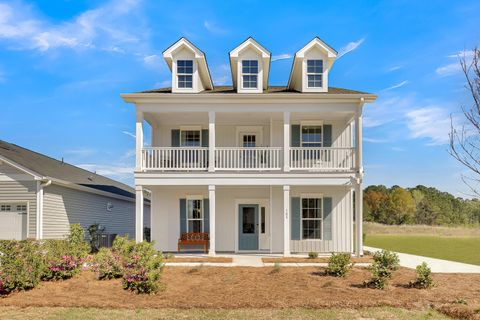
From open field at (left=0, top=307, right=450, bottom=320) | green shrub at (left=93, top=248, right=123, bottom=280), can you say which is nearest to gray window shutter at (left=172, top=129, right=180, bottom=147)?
green shrub at (left=93, top=248, right=123, bottom=280)

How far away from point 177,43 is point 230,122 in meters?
4.08

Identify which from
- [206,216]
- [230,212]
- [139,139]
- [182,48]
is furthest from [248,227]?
[182,48]

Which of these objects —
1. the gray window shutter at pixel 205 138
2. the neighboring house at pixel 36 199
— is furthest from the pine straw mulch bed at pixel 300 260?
the neighboring house at pixel 36 199

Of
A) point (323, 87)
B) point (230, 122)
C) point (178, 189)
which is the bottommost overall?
point (178, 189)

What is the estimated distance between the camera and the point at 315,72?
60.6 feet

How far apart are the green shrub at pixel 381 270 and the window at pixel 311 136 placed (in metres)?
7.72

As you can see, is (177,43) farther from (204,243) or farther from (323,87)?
(204,243)

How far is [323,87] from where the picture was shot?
18.3 meters

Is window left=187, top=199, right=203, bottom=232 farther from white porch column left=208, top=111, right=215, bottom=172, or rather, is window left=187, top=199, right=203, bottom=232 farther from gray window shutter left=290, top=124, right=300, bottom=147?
gray window shutter left=290, top=124, right=300, bottom=147

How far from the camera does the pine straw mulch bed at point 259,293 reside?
31.3 feet

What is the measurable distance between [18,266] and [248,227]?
10248 mm

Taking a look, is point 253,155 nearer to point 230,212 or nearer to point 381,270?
point 230,212

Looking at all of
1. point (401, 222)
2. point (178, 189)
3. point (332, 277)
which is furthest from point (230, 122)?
point (401, 222)

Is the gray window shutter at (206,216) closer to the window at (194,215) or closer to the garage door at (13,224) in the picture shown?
the window at (194,215)
